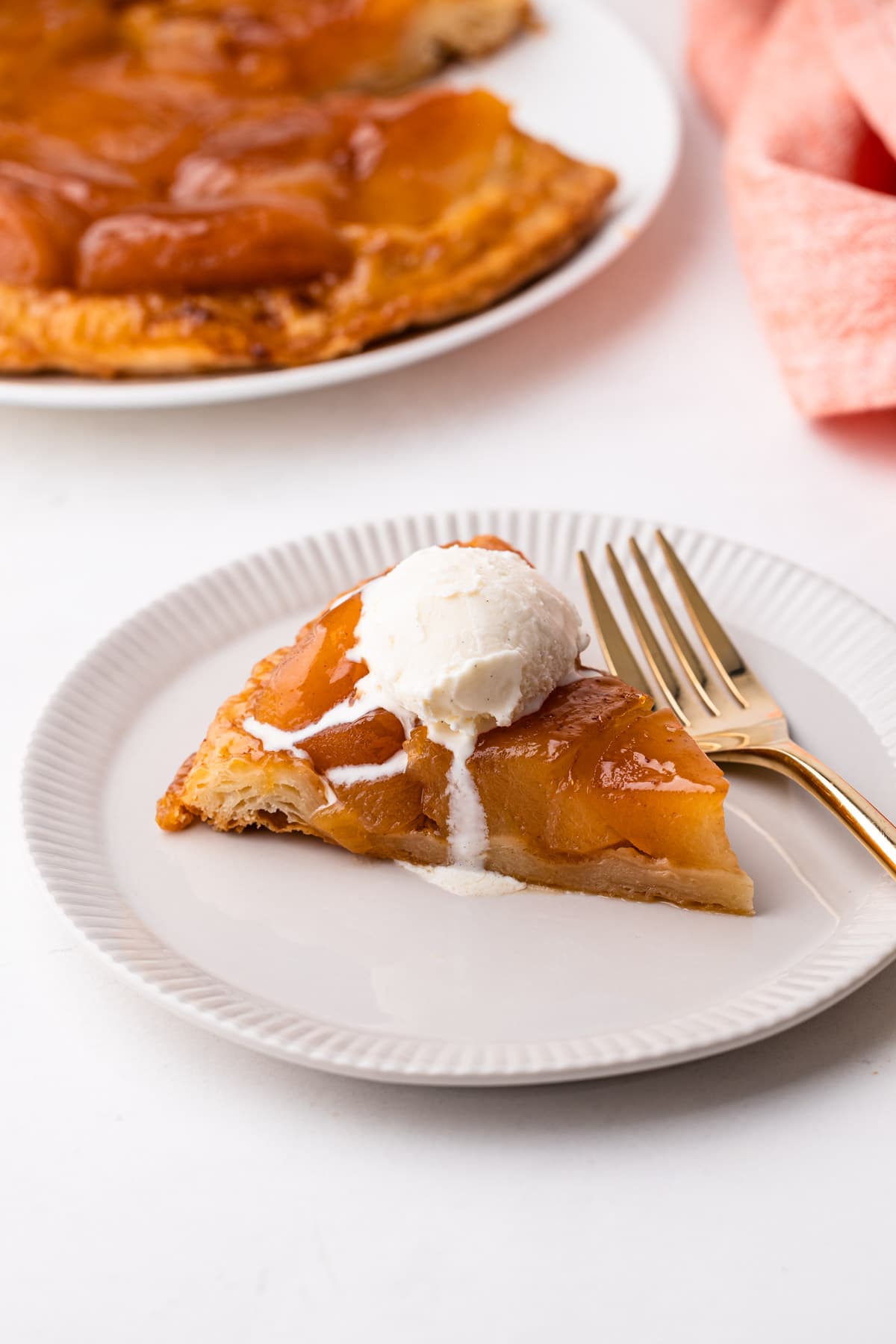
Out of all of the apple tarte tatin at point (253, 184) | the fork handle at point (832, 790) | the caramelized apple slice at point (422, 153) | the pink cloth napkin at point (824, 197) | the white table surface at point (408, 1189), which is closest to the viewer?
the white table surface at point (408, 1189)

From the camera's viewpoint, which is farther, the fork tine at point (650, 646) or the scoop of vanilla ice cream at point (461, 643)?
the fork tine at point (650, 646)

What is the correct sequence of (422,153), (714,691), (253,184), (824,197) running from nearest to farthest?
(714,691) < (824,197) < (253,184) < (422,153)

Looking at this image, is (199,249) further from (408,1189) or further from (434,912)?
(408,1189)

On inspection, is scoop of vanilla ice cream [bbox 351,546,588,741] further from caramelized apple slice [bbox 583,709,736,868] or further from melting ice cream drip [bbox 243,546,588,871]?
caramelized apple slice [bbox 583,709,736,868]

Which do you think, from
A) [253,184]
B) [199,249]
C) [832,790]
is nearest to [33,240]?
[199,249]

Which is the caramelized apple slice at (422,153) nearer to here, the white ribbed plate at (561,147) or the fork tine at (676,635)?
the white ribbed plate at (561,147)

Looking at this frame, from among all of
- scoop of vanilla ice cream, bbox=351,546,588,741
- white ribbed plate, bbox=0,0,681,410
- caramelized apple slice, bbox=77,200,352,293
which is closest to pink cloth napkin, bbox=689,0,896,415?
white ribbed plate, bbox=0,0,681,410

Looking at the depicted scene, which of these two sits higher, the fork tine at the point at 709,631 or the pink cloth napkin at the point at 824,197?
the pink cloth napkin at the point at 824,197

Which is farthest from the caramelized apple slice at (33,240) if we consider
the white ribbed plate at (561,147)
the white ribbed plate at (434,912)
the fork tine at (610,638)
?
the fork tine at (610,638)
